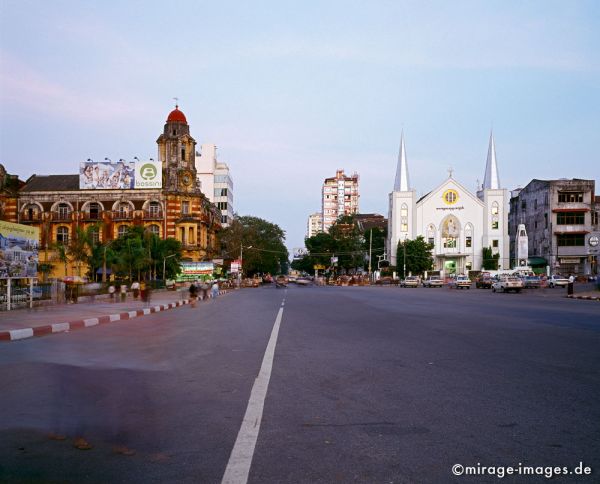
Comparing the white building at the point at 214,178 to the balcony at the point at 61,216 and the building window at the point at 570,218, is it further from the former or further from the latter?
the building window at the point at 570,218

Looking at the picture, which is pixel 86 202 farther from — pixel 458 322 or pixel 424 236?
pixel 458 322

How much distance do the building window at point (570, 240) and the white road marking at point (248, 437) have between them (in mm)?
79906

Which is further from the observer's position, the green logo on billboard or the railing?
the railing

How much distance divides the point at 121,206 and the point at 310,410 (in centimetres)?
6821

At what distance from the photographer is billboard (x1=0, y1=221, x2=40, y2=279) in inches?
888

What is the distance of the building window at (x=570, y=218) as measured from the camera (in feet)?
261

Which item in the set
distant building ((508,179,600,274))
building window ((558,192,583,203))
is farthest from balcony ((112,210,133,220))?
building window ((558,192,583,203))

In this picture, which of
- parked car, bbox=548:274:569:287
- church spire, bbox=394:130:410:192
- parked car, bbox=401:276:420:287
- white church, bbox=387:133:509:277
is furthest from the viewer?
church spire, bbox=394:130:410:192

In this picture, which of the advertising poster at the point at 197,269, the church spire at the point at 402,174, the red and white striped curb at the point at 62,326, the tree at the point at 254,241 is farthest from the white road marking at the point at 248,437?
the church spire at the point at 402,174

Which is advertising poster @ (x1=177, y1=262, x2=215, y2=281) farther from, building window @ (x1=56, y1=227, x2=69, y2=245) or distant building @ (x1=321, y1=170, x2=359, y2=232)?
distant building @ (x1=321, y1=170, x2=359, y2=232)

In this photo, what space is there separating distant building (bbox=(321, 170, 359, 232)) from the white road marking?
590ft

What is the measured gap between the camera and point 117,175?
70.4 meters

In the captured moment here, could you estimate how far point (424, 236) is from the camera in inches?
3733

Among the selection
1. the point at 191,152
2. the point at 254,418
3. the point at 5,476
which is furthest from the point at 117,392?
the point at 191,152
